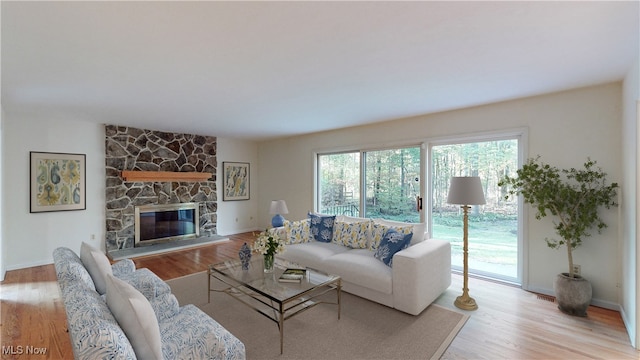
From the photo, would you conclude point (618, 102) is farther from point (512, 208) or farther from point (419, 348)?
point (419, 348)

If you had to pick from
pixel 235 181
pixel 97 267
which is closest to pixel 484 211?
pixel 97 267

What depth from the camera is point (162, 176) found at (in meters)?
5.73

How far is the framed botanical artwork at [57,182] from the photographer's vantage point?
4.54 m

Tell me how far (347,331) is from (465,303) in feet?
4.70

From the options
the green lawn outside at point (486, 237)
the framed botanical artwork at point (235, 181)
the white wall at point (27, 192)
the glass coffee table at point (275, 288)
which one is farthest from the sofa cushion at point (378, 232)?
the white wall at point (27, 192)

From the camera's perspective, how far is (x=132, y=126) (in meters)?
5.39

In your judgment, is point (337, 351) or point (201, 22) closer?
point (201, 22)

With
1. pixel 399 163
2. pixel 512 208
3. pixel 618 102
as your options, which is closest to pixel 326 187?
pixel 399 163

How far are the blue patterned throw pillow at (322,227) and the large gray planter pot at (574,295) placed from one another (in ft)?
8.90

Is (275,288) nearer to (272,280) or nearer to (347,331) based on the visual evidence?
(272,280)

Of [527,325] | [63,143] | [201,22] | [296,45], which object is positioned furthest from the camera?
[63,143]

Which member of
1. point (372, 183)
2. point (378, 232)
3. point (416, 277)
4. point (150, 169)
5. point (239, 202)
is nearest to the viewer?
point (416, 277)

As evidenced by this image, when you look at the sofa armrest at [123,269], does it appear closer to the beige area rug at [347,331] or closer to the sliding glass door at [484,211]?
the beige area rug at [347,331]

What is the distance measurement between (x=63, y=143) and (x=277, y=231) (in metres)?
4.07
